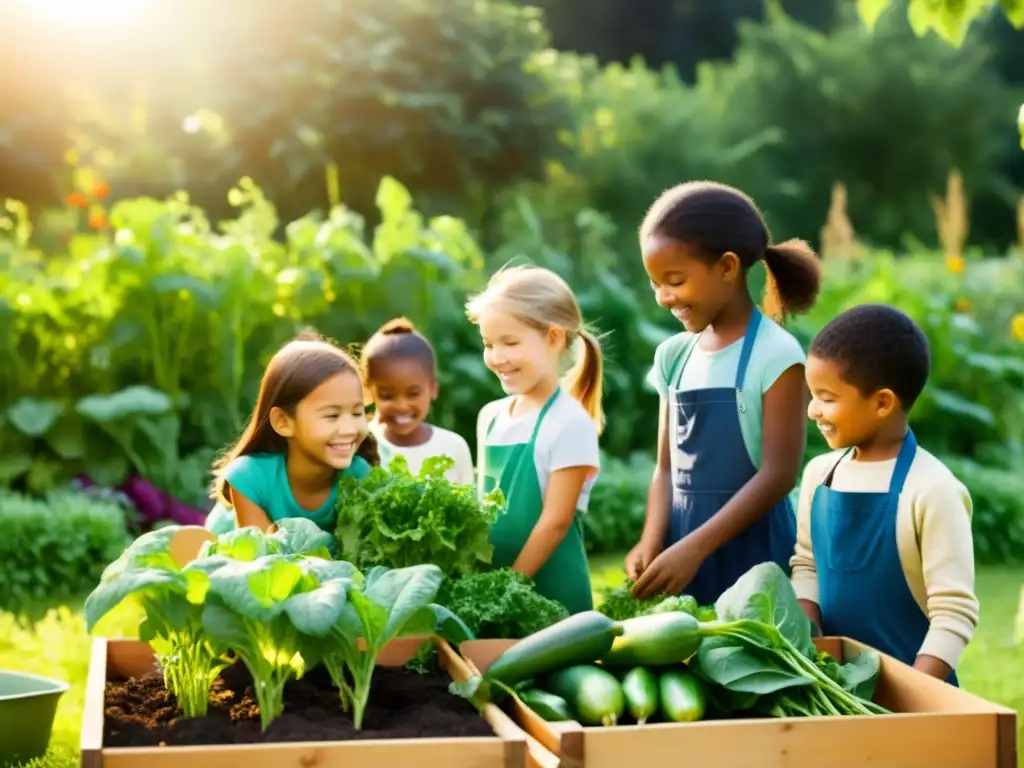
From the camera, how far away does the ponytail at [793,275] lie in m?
3.81

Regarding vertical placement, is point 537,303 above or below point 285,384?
above

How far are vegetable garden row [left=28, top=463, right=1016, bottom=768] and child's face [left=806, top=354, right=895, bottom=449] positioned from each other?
0.44 m

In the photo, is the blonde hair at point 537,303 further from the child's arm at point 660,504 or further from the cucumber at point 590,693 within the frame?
the cucumber at point 590,693

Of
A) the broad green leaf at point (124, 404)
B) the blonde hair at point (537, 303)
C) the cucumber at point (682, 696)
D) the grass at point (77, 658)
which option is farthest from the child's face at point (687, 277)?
the broad green leaf at point (124, 404)

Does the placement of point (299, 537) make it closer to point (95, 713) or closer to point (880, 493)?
point (95, 713)

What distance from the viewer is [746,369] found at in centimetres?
369

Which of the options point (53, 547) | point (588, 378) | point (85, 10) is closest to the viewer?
point (588, 378)

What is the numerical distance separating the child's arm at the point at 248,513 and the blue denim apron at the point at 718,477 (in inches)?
44.5

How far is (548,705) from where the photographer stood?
8.64 feet

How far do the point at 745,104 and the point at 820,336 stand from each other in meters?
20.6

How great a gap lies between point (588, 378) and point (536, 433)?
0.41 meters

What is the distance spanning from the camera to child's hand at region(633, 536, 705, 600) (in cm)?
345

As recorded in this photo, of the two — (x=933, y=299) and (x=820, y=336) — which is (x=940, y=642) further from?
(x=933, y=299)

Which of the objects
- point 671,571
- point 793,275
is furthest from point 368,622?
point 793,275
